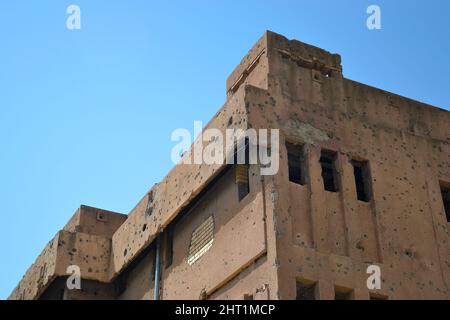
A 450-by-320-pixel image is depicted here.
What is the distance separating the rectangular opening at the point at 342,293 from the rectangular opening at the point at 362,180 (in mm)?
2510

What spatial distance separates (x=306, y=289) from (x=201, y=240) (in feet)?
12.2

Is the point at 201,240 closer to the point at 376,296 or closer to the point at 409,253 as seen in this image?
the point at 376,296

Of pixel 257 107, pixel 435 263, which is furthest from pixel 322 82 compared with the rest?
pixel 435 263

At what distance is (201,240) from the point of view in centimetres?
1839

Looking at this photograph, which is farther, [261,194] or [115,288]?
[115,288]

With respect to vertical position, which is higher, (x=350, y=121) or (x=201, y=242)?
(x=350, y=121)

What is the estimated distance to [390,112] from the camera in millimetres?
19031

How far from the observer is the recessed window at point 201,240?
17969 millimetres

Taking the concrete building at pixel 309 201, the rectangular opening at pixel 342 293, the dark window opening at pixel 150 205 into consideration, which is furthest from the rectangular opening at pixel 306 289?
the dark window opening at pixel 150 205

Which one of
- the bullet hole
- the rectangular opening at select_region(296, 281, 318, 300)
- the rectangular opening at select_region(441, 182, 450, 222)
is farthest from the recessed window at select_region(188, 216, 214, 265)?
the rectangular opening at select_region(441, 182, 450, 222)

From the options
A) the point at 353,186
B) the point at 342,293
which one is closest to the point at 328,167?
the point at 353,186
